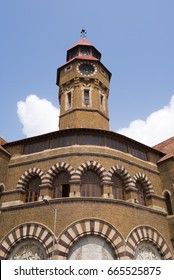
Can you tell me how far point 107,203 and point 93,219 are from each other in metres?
1.46

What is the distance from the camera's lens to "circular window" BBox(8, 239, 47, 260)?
55.7 ft

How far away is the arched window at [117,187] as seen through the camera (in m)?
19.0

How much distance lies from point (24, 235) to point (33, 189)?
3333 millimetres

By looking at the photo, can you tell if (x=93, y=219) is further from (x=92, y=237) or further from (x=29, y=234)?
(x=29, y=234)

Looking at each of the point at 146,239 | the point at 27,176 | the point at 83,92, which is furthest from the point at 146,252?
the point at 83,92

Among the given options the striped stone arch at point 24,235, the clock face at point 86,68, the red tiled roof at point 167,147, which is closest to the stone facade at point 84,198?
the striped stone arch at point 24,235

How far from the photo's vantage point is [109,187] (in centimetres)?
1844

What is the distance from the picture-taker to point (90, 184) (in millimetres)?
18641

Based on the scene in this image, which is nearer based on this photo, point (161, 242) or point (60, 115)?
point (161, 242)

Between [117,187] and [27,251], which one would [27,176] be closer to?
[27,251]

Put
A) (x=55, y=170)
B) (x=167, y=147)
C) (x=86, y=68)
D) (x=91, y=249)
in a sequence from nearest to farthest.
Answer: (x=91, y=249)
(x=55, y=170)
(x=167, y=147)
(x=86, y=68)
